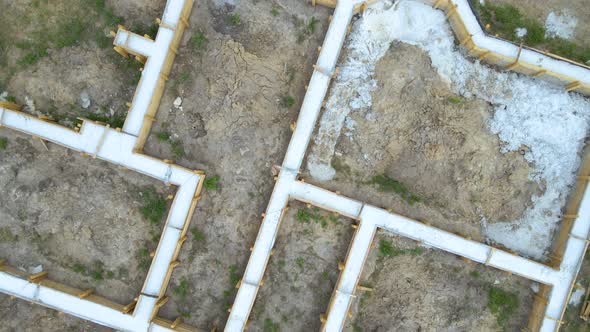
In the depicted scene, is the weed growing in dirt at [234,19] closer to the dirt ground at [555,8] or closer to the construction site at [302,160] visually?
the construction site at [302,160]

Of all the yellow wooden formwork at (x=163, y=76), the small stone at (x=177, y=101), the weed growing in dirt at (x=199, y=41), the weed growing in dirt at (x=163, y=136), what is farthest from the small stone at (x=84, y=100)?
the weed growing in dirt at (x=199, y=41)

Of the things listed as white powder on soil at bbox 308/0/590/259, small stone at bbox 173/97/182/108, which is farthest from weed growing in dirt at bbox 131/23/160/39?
white powder on soil at bbox 308/0/590/259

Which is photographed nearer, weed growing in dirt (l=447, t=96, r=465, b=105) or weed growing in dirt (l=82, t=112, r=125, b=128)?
weed growing in dirt (l=447, t=96, r=465, b=105)

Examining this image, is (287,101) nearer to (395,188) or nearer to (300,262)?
(395,188)

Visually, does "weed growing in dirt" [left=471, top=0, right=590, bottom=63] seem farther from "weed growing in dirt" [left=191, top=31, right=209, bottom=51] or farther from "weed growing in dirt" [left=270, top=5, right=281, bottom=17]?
"weed growing in dirt" [left=191, top=31, right=209, bottom=51]

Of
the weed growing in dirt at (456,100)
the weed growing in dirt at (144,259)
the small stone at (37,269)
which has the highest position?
the weed growing in dirt at (456,100)

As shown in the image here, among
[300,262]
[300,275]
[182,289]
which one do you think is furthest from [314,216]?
[182,289]
